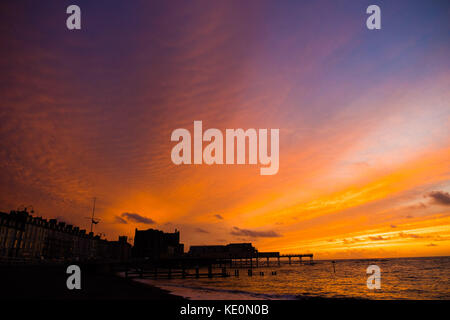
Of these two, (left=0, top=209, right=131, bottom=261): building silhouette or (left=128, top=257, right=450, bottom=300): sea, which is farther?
(left=0, top=209, right=131, bottom=261): building silhouette

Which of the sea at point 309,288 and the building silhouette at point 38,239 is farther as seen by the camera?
the building silhouette at point 38,239

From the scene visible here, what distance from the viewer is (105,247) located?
17288 centimetres

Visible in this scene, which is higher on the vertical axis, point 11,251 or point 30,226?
point 30,226

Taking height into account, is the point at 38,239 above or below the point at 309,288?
above

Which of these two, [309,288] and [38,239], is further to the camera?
[38,239]
